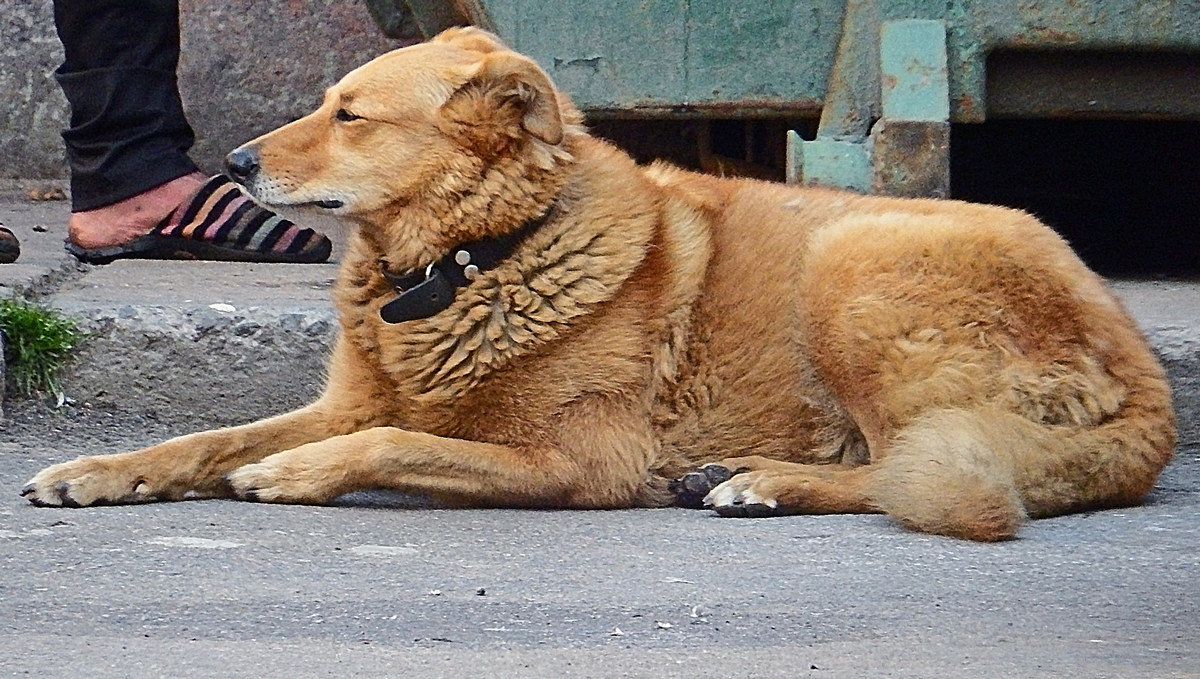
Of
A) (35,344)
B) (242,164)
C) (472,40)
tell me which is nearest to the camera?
(242,164)

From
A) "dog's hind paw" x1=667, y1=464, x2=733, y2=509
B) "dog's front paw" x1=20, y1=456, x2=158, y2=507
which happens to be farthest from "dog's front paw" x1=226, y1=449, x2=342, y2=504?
"dog's hind paw" x1=667, y1=464, x2=733, y2=509

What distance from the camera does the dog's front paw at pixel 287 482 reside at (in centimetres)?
322

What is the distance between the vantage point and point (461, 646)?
7.41ft

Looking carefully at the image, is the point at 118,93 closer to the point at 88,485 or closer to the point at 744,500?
the point at 88,485

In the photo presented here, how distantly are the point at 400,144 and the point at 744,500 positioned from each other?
101 centimetres

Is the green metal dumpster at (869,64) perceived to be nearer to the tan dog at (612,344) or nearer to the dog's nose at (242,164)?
the tan dog at (612,344)

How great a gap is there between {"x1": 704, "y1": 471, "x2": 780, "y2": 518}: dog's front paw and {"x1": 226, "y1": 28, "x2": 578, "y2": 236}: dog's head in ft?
2.58

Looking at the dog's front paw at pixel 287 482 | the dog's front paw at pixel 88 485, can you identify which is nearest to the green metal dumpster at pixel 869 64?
the dog's front paw at pixel 287 482

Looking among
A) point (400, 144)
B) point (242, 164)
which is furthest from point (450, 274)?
point (242, 164)

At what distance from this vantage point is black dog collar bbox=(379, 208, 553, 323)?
3.46 m

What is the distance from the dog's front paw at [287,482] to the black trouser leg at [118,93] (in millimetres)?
1606

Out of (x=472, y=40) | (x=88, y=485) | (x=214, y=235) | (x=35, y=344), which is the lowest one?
(x=88, y=485)

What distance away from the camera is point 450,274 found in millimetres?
3479

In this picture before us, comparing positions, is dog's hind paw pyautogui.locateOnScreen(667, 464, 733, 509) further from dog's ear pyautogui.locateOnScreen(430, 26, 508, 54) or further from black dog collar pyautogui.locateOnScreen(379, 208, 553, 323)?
dog's ear pyautogui.locateOnScreen(430, 26, 508, 54)
